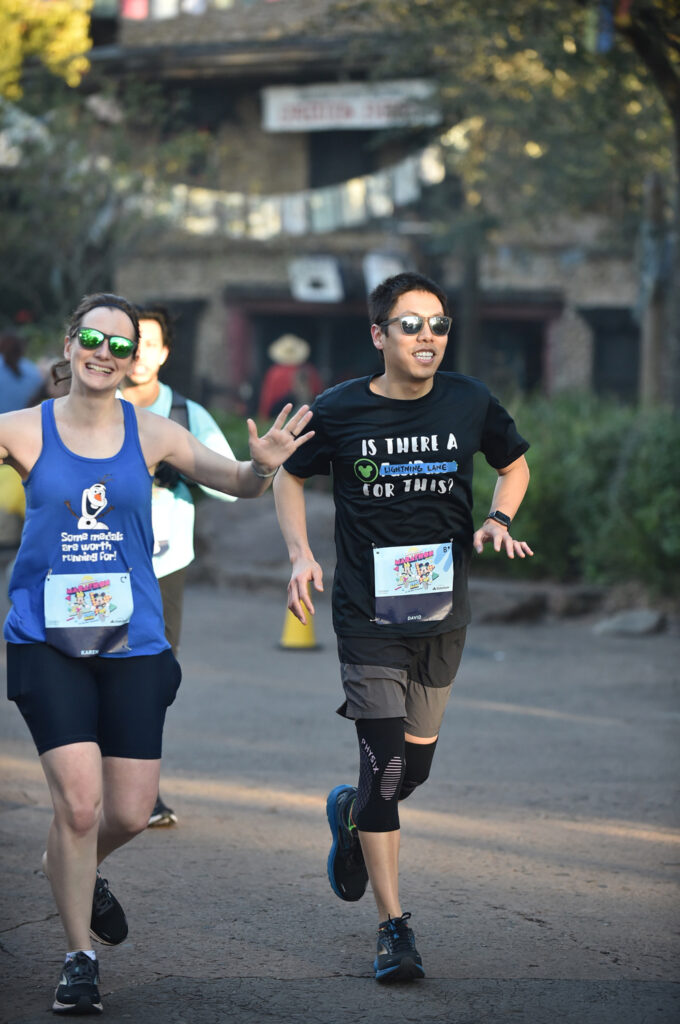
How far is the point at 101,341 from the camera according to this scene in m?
4.05

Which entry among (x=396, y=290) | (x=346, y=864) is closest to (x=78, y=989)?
(x=346, y=864)

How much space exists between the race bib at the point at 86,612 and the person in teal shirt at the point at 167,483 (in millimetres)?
1653

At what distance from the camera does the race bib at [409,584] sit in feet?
14.3

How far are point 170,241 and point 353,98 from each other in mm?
4510

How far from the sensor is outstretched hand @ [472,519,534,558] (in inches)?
175

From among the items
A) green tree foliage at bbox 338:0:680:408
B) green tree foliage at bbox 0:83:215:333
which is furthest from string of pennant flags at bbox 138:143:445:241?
green tree foliage at bbox 0:83:215:333

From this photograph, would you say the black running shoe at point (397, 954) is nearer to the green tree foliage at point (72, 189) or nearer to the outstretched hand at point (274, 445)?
the outstretched hand at point (274, 445)

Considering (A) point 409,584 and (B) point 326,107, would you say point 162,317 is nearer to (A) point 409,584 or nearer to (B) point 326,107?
(A) point 409,584

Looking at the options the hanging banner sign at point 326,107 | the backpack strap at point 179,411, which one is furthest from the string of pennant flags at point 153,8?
the backpack strap at point 179,411

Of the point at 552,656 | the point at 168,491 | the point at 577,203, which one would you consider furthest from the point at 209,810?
the point at 577,203

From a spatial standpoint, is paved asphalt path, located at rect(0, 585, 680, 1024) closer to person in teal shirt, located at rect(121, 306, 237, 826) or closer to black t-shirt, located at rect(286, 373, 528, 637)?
Result: person in teal shirt, located at rect(121, 306, 237, 826)

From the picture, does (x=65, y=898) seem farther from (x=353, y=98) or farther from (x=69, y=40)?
(x=353, y=98)

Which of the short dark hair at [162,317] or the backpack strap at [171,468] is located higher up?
the short dark hair at [162,317]

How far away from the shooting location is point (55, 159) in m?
21.6
